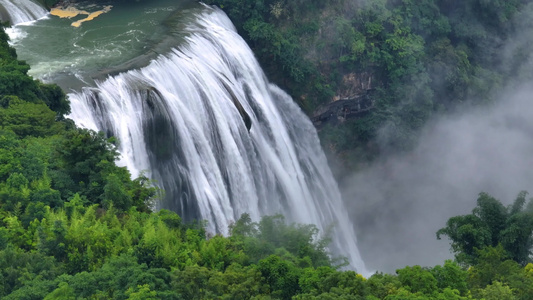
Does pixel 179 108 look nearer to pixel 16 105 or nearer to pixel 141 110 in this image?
pixel 141 110

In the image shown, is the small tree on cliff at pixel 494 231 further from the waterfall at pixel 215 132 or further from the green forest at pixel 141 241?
the waterfall at pixel 215 132

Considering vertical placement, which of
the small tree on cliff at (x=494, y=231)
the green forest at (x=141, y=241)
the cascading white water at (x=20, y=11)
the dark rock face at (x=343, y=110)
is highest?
the dark rock face at (x=343, y=110)

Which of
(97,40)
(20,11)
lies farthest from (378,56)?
(20,11)

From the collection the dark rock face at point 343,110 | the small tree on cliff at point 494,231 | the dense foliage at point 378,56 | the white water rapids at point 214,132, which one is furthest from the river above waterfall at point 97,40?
the small tree on cliff at point 494,231

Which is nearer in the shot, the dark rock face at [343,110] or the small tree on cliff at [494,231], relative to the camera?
the small tree on cliff at [494,231]

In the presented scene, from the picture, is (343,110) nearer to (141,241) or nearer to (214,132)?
(214,132)
